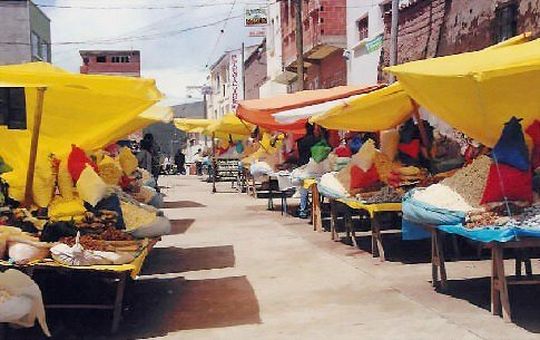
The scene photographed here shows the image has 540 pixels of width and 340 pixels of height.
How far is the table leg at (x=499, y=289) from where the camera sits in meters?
5.91

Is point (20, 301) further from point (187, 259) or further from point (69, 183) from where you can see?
point (187, 259)

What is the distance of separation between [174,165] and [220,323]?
33.4m

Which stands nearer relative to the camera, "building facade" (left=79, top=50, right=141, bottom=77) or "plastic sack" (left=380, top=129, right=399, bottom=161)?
"plastic sack" (left=380, top=129, right=399, bottom=161)

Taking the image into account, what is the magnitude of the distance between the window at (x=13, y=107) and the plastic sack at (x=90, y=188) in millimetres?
896

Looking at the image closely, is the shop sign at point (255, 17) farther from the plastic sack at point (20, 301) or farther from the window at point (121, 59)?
the window at point (121, 59)

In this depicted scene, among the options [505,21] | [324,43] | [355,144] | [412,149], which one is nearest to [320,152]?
[355,144]

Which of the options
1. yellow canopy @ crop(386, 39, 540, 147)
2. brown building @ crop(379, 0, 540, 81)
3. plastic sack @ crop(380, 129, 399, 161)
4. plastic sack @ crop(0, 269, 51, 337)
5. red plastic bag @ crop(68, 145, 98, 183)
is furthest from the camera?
brown building @ crop(379, 0, 540, 81)

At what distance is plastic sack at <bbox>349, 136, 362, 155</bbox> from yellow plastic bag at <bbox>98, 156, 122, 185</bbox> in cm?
483

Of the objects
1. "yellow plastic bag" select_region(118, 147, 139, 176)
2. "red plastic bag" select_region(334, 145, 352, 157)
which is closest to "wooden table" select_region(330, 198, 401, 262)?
"red plastic bag" select_region(334, 145, 352, 157)

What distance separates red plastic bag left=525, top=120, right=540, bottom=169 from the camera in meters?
6.56

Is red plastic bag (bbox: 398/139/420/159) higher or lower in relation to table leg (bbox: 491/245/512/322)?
higher

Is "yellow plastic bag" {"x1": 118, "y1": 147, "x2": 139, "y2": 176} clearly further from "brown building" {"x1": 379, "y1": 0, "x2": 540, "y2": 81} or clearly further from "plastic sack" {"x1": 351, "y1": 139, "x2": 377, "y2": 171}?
"brown building" {"x1": 379, "y1": 0, "x2": 540, "y2": 81}

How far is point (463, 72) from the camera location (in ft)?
19.6

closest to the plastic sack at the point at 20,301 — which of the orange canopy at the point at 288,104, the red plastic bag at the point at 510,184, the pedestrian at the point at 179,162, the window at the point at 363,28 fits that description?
the red plastic bag at the point at 510,184
